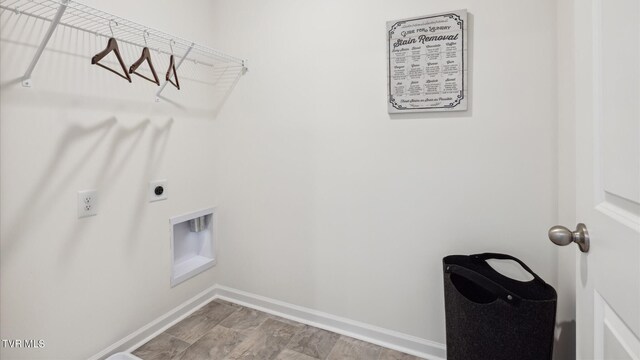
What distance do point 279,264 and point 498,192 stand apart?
132 cm

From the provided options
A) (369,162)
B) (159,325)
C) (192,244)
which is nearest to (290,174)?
(369,162)

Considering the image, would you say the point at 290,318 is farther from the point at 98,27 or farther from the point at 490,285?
Answer: the point at 98,27

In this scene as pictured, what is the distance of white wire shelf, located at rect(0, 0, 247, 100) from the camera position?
1175mm

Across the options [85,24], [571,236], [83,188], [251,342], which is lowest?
[251,342]

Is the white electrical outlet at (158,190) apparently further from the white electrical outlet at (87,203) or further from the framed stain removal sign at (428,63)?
the framed stain removal sign at (428,63)

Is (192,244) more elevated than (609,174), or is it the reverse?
(609,174)

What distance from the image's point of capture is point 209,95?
6.95 ft

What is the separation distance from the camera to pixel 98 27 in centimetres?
148

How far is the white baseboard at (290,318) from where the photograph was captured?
1633 mm

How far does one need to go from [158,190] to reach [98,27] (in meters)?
0.85

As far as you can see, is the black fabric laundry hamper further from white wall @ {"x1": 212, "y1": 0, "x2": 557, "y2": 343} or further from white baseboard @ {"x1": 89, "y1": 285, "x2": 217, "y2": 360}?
white baseboard @ {"x1": 89, "y1": 285, "x2": 217, "y2": 360}

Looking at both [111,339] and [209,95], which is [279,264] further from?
[209,95]

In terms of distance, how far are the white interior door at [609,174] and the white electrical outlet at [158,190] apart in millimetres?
1862

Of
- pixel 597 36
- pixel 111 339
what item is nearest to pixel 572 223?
pixel 597 36
